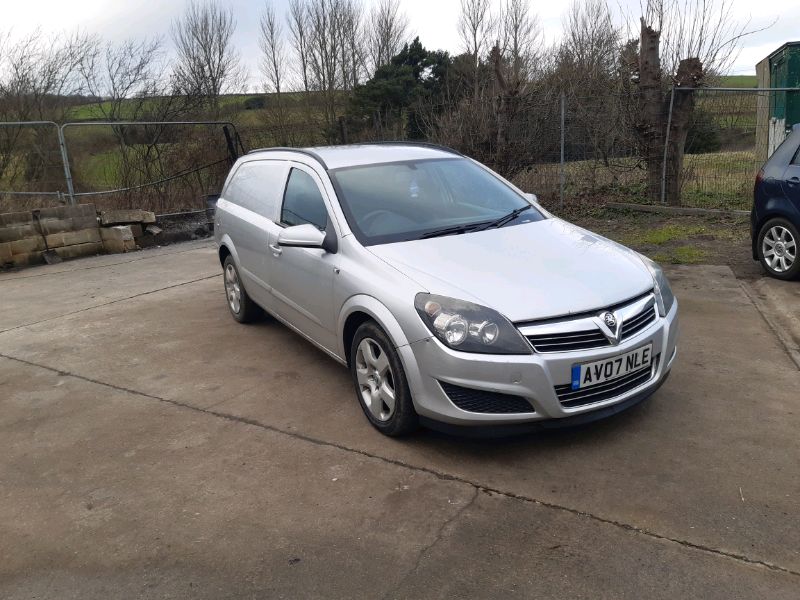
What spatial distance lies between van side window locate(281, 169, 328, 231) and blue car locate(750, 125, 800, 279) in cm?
476

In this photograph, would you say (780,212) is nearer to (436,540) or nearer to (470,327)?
(470,327)

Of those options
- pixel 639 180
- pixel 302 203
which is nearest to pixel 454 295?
pixel 302 203

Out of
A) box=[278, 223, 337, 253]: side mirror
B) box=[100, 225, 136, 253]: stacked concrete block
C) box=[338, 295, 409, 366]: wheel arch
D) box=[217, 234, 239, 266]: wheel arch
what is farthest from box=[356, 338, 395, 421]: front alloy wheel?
box=[100, 225, 136, 253]: stacked concrete block

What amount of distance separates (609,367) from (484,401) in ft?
2.15

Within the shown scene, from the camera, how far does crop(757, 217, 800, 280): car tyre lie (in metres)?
6.53

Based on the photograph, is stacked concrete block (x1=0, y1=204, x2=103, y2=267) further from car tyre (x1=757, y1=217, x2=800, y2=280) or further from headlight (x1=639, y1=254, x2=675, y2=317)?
car tyre (x1=757, y1=217, x2=800, y2=280)

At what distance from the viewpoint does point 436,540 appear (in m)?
2.83

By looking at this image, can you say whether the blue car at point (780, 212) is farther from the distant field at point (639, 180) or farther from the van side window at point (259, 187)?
the van side window at point (259, 187)

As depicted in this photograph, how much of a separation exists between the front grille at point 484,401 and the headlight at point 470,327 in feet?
0.68

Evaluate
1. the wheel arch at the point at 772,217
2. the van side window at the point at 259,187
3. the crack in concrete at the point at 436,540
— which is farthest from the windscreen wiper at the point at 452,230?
the wheel arch at the point at 772,217

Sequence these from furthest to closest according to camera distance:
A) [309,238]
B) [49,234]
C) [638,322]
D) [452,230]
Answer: [49,234], [452,230], [309,238], [638,322]

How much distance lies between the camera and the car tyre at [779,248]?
653cm

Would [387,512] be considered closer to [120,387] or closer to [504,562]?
[504,562]

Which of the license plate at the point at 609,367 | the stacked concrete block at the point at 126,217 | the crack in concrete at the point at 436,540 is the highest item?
the stacked concrete block at the point at 126,217
